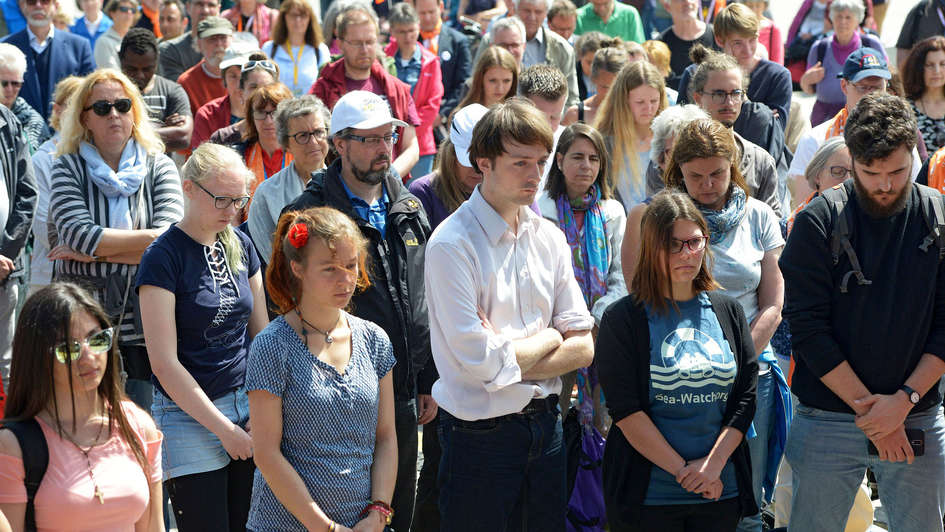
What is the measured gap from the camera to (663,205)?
12.5 ft

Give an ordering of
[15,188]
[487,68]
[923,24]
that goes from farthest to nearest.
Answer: [923,24]
[487,68]
[15,188]

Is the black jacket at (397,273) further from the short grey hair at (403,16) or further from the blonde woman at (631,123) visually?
the short grey hair at (403,16)

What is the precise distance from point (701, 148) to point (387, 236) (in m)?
1.32

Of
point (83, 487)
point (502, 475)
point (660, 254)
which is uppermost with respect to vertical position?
point (660, 254)

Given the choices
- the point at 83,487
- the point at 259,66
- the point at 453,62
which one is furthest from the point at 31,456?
the point at 453,62

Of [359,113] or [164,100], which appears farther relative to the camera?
[164,100]

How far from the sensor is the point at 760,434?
4.25m

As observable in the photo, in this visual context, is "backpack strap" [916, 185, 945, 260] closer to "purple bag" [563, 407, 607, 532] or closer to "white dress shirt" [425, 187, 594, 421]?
"white dress shirt" [425, 187, 594, 421]

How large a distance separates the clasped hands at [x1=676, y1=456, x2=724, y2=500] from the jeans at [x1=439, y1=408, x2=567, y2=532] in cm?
43

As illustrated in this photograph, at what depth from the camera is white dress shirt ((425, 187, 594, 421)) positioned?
342cm

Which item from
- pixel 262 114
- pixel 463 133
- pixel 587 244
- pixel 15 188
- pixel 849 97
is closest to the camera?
pixel 463 133

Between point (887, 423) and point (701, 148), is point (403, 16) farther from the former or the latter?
point (887, 423)

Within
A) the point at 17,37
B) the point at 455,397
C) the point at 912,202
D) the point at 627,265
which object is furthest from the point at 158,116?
the point at 912,202

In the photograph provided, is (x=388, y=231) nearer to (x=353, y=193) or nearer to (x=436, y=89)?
(x=353, y=193)
